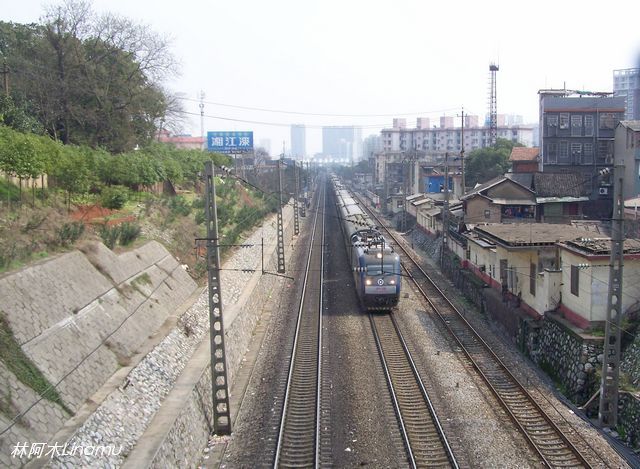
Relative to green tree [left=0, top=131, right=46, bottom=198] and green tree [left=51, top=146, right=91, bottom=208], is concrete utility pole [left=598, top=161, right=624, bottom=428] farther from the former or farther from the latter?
green tree [left=51, top=146, right=91, bottom=208]

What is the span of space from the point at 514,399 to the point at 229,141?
180 ft

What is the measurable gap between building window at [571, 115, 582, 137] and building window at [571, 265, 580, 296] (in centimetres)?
2845

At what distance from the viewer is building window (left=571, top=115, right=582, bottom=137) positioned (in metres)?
42.3

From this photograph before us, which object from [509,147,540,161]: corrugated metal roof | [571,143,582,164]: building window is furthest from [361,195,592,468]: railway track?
[509,147,540,161]: corrugated metal roof

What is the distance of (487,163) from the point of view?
2249 inches

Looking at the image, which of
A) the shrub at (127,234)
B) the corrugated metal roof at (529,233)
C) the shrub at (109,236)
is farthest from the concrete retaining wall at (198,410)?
the corrugated metal roof at (529,233)

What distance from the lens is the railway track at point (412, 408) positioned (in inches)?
454

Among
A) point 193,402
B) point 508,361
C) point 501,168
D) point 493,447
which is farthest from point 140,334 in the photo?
point 501,168

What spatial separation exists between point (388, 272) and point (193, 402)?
10.9 m

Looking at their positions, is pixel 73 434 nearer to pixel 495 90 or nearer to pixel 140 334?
pixel 140 334

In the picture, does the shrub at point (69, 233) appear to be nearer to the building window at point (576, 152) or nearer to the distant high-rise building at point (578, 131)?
the distant high-rise building at point (578, 131)

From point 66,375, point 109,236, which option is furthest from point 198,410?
point 109,236

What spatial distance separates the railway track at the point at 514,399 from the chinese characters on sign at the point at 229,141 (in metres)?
44.5

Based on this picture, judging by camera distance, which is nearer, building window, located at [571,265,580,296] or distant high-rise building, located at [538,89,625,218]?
building window, located at [571,265,580,296]
